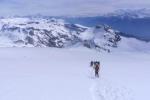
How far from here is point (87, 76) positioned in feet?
89.8

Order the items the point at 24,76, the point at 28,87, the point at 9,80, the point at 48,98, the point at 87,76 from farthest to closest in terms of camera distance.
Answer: the point at 87,76 < the point at 24,76 < the point at 9,80 < the point at 28,87 < the point at 48,98

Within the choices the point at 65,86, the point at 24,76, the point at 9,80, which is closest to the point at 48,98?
the point at 65,86

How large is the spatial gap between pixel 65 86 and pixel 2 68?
30.1 ft

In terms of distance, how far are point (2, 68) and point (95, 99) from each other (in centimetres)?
1293

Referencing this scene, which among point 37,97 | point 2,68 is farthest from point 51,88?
point 2,68

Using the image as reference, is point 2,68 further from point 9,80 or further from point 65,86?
point 65,86

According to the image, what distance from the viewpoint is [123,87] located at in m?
22.0

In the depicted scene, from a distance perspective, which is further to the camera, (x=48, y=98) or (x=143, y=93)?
(x=143, y=93)

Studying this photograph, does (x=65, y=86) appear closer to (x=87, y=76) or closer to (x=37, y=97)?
(x=37, y=97)

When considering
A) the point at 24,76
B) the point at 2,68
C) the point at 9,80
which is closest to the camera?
the point at 9,80

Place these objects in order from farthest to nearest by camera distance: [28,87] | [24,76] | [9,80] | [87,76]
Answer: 1. [87,76]
2. [24,76]
3. [9,80]
4. [28,87]

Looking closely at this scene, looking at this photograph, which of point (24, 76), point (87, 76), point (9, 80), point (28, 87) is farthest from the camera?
point (87, 76)

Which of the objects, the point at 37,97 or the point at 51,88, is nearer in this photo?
the point at 37,97

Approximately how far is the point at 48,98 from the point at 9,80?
513 cm
